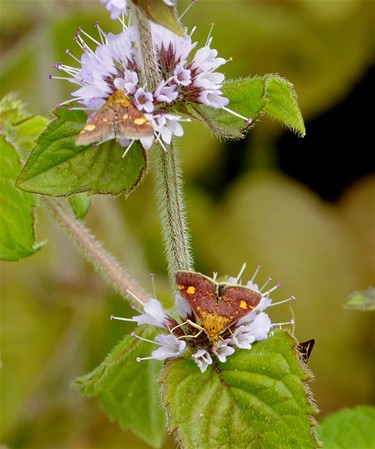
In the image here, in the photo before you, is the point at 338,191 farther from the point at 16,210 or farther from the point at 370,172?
the point at 16,210

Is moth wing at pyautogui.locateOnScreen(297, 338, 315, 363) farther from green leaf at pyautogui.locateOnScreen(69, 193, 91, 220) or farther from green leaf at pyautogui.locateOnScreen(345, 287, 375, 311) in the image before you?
green leaf at pyautogui.locateOnScreen(69, 193, 91, 220)

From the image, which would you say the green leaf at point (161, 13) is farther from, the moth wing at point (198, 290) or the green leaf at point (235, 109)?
the moth wing at point (198, 290)

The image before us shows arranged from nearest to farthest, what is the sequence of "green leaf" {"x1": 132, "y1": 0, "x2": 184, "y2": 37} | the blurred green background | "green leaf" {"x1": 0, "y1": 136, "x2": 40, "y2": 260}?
"green leaf" {"x1": 132, "y1": 0, "x2": 184, "y2": 37} → "green leaf" {"x1": 0, "y1": 136, "x2": 40, "y2": 260} → the blurred green background

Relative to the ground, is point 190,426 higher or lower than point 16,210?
lower

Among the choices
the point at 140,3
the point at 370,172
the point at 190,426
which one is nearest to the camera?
the point at 140,3

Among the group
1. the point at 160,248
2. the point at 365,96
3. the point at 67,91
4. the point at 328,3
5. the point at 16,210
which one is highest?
the point at 328,3

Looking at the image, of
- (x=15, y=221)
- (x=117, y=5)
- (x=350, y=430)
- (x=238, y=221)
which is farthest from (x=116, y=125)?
(x=238, y=221)

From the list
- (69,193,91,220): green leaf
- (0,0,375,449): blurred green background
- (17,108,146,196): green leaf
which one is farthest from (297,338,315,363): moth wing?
(0,0,375,449): blurred green background

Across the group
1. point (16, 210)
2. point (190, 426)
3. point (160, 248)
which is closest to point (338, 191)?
point (160, 248)

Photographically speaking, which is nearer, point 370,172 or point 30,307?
point 30,307
